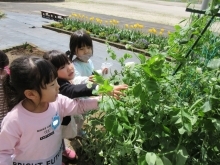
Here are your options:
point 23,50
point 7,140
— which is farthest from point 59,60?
point 23,50

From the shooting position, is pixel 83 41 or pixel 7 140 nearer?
pixel 7 140

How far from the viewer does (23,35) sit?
7.25 metres

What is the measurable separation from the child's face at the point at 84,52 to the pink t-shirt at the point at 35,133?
2.44 ft

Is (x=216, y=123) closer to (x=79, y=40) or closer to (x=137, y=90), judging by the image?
(x=137, y=90)

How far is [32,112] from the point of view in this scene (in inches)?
58.0

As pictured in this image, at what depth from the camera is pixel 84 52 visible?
230cm

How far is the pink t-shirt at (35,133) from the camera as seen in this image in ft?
4.53

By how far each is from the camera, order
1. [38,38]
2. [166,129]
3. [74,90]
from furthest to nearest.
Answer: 1. [38,38]
2. [74,90]
3. [166,129]

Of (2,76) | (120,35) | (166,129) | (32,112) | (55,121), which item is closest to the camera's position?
(166,129)

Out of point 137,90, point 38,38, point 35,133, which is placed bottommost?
point 38,38

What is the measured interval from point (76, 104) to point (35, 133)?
1.05 feet

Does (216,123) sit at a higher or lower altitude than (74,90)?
higher

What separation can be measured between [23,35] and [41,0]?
14.7 metres

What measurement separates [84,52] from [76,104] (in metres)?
0.78
